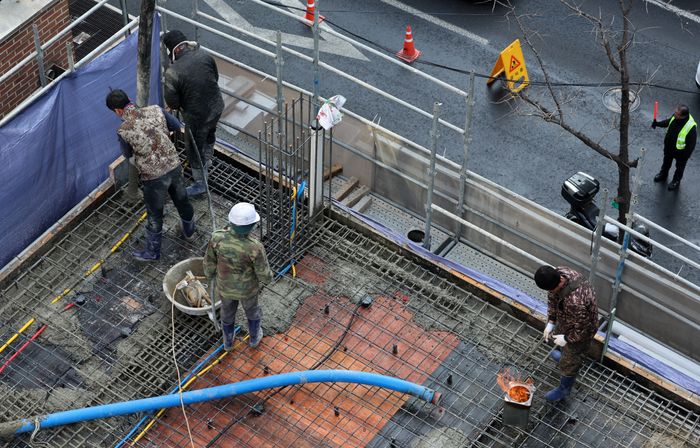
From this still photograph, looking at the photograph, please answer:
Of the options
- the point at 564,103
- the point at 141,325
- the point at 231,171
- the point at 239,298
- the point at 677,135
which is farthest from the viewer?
the point at 564,103

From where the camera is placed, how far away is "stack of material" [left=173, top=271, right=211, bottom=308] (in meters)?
15.0

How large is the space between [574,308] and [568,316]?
0.48 ft

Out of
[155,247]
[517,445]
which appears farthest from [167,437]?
[517,445]

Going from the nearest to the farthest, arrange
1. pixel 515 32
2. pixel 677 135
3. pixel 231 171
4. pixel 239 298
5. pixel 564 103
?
1. pixel 239 298
2. pixel 231 171
3. pixel 677 135
4. pixel 564 103
5. pixel 515 32

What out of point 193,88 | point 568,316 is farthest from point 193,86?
point 568,316

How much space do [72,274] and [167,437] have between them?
2.66m

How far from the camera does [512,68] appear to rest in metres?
20.9

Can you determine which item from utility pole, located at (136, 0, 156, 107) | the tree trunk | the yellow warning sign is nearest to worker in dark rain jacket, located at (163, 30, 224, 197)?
utility pole, located at (136, 0, 156, 107)

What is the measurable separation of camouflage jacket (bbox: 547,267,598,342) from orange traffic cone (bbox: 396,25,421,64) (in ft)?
28.3

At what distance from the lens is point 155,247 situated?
15.6m

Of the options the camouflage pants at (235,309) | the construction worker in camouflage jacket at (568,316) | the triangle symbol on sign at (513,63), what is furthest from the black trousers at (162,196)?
the triangle symbol on sign at (513,63)

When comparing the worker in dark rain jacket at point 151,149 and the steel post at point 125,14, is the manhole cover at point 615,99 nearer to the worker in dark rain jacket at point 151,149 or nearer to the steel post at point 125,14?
the steel post at point 125,14

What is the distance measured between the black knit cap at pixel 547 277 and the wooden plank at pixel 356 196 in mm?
4177

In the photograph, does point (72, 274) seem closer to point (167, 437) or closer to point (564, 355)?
point (167, 437)
